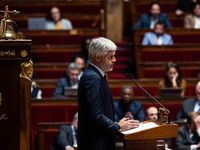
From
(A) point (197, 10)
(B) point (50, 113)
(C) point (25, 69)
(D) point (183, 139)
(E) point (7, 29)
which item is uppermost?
(A) point (197, 10)

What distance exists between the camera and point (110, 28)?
4.63 meters

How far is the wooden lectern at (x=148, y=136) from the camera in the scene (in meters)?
1.26

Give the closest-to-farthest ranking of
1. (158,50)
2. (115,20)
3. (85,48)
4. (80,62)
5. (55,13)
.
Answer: (80,62) → (85,48) → (158,50) → (55,13) → (115,20)

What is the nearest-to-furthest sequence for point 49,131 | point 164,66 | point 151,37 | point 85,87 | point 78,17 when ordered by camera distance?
point 85,87 < point 49,131 < point 164,66 < point 151,37 < point 78,17

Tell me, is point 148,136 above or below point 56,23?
below

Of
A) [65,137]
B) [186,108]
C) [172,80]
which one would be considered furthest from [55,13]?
[65,137]

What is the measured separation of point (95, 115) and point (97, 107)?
3 centimetres

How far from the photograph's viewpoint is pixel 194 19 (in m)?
4.10

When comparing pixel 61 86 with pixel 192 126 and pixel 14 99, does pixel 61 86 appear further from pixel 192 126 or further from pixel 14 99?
pixel 14 99

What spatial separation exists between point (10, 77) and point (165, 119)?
517 millimetres

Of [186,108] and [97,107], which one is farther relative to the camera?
[186,108]

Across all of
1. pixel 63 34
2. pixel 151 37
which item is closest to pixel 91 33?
pixel 63 34

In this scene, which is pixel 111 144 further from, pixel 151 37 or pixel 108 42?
pixel 151 37

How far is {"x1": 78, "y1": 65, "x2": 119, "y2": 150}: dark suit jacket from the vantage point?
4.13 ft
